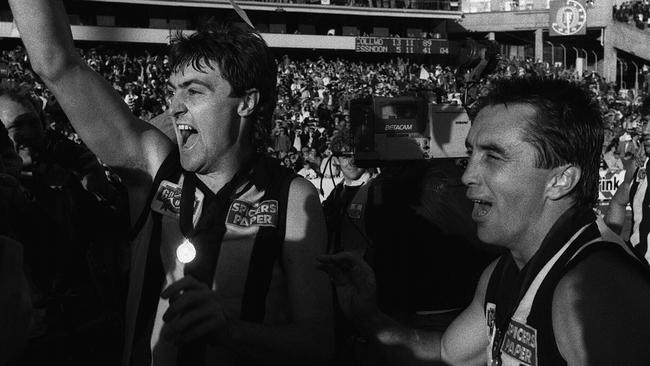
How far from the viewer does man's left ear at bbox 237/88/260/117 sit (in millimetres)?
2531

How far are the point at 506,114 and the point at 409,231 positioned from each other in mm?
1863

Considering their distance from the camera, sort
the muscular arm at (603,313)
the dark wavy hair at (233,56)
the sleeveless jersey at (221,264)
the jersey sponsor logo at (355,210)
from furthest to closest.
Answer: the jersey sponsor logo at (355,210) < the dark wavy hair at (233,56) < the sleeveless jersey at (221,264) < the muscular arm at (603,313)

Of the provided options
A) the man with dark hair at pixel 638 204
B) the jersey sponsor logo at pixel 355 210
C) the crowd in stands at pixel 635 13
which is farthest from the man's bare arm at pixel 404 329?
the crowd in stands at pixel 635 13

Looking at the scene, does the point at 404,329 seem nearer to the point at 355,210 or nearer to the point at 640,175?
the point at 355,210

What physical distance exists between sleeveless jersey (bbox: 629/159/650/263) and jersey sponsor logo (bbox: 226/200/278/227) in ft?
11.8

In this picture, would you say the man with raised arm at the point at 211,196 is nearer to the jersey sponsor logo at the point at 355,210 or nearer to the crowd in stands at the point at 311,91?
the jersey sponsor logo at the point at 355,210

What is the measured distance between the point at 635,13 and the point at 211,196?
41934mm

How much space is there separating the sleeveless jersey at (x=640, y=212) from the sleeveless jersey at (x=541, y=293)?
342 cm

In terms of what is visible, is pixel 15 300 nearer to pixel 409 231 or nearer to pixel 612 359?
pixel 612 359

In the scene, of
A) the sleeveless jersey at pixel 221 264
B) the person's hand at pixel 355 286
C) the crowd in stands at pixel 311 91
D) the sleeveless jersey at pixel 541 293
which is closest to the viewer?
the sleeveless jersey at pixel 541 293

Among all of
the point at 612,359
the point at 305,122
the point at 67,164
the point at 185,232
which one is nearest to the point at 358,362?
the point at 67,164

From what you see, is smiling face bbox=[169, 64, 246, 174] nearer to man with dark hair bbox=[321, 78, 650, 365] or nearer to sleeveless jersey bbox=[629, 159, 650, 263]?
man with dark hair bbox=[321, 78, 650, 365]

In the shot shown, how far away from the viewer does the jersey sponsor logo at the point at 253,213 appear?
2.45m

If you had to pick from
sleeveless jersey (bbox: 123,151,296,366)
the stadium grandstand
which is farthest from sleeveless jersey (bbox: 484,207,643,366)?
the stadium grandstand
